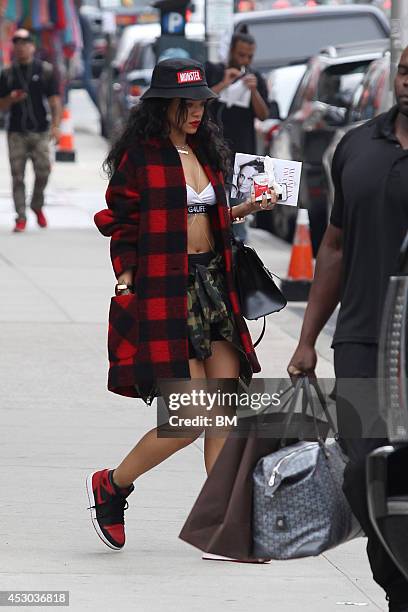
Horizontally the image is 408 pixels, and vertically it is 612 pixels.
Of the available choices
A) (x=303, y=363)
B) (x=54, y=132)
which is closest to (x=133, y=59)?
(x=54, y=132)

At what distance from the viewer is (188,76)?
224 inches

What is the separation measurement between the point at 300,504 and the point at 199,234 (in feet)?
5.52

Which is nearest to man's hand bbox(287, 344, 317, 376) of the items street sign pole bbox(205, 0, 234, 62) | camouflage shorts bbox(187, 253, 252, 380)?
camouflage shorts bbox(187, 253, 252, 380)

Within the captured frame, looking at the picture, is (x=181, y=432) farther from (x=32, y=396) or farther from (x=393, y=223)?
(x=32, y=396)

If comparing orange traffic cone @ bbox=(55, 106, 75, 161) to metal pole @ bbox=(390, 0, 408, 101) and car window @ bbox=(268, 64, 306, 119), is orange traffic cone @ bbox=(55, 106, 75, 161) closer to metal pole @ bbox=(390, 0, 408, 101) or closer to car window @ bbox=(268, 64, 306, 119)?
car window @ bbox=(268, 64, 306, 119)

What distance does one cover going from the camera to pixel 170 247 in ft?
18.6

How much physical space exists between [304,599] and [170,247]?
1.28 meters

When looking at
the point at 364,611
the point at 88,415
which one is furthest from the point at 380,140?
the point at 88,415

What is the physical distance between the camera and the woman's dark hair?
5723mm

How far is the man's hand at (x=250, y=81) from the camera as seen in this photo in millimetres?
12602

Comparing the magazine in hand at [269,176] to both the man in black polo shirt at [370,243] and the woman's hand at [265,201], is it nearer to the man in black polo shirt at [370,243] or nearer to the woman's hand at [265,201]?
the woman's hand at [265,201]

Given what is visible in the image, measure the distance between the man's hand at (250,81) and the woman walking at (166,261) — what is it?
6849 millimetres

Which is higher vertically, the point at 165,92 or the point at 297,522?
the point at 165,92

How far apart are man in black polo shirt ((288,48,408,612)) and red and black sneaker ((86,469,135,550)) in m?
1.46
